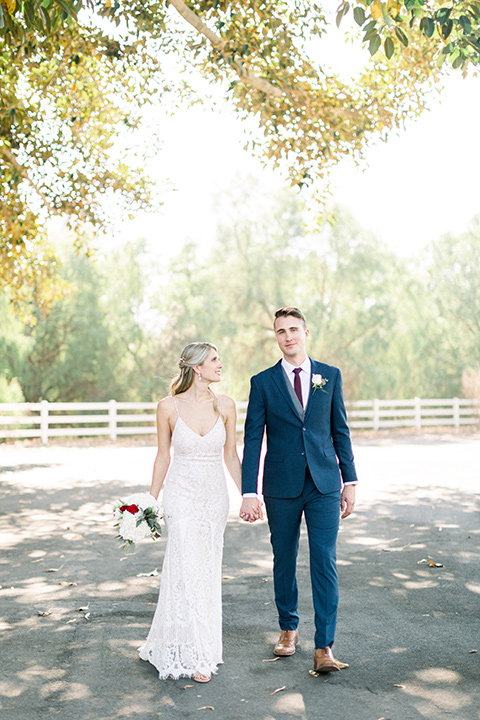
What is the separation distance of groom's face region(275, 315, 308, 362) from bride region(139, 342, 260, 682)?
18.8 inches

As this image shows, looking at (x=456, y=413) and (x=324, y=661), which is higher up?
(x=456, y=413)

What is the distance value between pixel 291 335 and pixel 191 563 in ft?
5.22

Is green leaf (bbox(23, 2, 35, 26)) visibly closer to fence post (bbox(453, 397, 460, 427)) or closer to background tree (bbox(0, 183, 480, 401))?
background tree (bbox(0, 183, 480, 401))

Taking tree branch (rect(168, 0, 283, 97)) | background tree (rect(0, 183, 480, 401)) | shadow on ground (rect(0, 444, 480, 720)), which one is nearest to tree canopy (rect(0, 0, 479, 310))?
tree branch (rect(168, 0, 283, 97))

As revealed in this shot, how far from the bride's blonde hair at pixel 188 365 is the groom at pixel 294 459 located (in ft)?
1.30

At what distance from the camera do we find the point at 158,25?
13289 mm

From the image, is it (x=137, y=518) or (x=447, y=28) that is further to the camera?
(x=447, y=28)

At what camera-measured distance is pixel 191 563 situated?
4.91 metres

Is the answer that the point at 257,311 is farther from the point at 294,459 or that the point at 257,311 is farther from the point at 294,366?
the point at 294,459

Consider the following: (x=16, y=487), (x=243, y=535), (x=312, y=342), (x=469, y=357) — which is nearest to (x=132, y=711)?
(x=243, y=535)

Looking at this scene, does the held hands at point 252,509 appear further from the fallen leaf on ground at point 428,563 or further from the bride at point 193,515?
the fallen leaf on ground at point 428,563

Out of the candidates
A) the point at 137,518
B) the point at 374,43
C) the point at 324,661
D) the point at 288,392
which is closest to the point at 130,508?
the point at 137,518

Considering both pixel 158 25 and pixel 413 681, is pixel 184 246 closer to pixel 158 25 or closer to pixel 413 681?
pixel 158 25

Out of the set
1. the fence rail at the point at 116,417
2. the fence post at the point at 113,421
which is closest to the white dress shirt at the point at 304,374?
the fence rail at the point at 116,417
